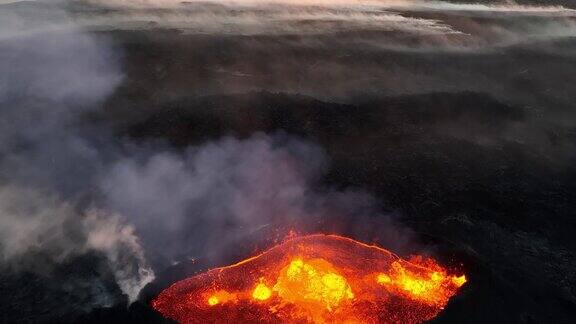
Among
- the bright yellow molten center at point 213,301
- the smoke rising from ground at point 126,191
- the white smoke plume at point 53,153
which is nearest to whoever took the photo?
the bright yellow molten center at point 213,301

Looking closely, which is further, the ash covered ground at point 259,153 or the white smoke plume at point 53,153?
the white smoke plume at point 53,153

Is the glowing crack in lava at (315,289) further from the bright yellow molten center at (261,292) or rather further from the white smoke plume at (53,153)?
the white smoke plume at (53,153)

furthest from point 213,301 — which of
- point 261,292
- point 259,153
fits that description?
point 259,153

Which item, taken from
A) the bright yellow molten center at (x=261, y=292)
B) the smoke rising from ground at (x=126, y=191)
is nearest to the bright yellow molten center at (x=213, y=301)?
the bright yellow molten center at (x=261, y=292)

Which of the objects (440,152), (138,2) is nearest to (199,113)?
(440,152)

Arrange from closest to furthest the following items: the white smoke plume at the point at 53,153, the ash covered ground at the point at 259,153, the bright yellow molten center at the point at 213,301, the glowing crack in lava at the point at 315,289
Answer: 1. the glowing crack in lava at the point at 315,289
2. the bright yellow molten center at the point at 213,301
3. the ash covered ground at the point at 259,153
4. the white smoke plume at the point at 53,153

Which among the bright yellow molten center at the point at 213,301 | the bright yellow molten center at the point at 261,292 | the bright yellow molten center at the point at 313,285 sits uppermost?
the bright yellow molten center at the point at 313,285

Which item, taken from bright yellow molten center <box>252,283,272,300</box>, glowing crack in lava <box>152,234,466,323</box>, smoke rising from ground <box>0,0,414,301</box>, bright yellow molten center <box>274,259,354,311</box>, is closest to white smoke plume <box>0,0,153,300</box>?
smoke rising from ground <box>0,0,414,301</box>
